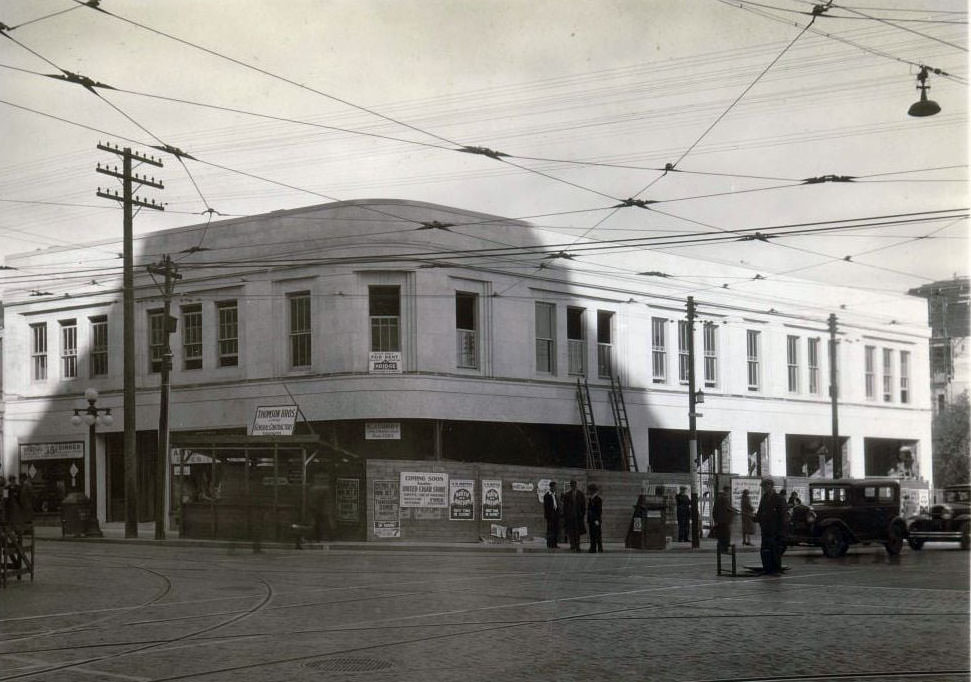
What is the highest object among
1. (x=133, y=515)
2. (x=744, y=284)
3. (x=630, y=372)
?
(x=744, y=284)

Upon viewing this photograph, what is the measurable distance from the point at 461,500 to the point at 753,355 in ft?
49.6

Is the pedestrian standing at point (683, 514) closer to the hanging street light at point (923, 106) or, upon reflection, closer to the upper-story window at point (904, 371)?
the upper-story window at point (904, 371)

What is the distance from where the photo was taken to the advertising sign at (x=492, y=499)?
29.9 meters

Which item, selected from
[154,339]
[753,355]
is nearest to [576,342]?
[753,355]

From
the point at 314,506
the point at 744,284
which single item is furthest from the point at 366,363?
the point at 744,284

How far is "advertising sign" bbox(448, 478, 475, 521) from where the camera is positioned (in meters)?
29.2

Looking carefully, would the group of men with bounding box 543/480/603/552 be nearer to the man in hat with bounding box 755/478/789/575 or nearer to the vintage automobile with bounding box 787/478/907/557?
the vintage automobile with bounding box 787/478/907/557

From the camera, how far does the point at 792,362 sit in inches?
1577

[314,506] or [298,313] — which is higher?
[298,313]

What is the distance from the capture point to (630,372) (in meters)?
36.8

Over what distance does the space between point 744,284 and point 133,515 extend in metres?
20.5

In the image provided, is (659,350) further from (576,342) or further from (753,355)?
(576,342)

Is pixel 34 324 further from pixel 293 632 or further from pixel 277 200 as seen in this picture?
pixel 293 632

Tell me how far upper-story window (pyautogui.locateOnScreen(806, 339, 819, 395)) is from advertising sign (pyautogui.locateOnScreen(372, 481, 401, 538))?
18.1m
